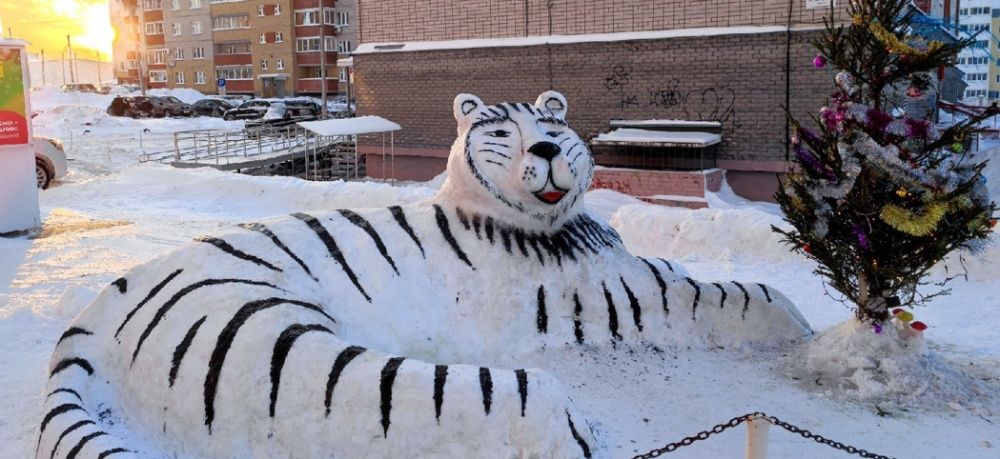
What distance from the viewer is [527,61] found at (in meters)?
18.8

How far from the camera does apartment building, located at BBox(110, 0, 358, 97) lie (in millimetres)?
51750

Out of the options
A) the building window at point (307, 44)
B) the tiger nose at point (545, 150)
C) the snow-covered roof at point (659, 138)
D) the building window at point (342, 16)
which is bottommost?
the snow-covered roof at point (659, 138)

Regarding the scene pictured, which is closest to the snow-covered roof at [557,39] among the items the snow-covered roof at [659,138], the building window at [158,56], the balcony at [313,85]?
the snow-covered roof at [659,138]

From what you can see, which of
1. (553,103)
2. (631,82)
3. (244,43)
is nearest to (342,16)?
(244,43)

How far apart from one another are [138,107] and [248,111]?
7.28 metres

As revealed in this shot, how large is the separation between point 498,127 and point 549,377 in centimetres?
190

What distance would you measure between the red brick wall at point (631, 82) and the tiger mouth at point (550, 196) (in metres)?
12.1

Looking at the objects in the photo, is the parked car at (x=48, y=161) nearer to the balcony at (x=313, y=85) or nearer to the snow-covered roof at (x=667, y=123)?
the snow-covered roof at (x=667, y=123)

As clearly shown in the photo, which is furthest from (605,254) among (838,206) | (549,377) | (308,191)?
(308,191)

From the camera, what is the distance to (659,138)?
16.4 m

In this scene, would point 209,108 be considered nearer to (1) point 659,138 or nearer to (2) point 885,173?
(1) point 659,138

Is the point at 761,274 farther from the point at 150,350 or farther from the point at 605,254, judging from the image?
the point at 150,350

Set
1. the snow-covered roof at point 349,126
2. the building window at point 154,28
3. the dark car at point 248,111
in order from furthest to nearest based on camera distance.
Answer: the building window at point 154,28 < the dark car at point 248,111 < the snow-covered roof at point 349,126

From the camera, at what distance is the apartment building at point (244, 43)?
51.8m
